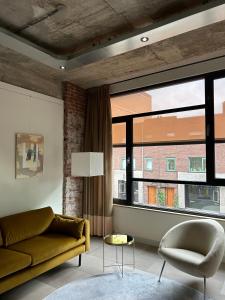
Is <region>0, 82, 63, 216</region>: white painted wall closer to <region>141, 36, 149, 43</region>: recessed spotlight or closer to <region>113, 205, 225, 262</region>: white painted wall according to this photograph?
<region>113, 205, 225, 262</region>: white painted wall

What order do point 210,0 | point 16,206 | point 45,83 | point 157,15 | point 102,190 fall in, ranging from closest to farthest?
point 210,0 < point 157,15 < point 16,206 < point 45,83 < point 102,190

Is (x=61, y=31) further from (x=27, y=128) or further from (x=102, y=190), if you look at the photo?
(x=102, y=190)

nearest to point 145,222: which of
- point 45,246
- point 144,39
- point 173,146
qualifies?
point 173,146

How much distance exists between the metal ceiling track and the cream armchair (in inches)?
94.4

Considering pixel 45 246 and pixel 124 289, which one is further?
pixel 45 246

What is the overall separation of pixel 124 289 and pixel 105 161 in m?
2.39

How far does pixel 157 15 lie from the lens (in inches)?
110

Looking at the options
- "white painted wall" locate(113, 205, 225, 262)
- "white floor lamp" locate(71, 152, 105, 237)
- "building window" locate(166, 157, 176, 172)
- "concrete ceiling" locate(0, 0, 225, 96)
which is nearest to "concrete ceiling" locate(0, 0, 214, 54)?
"concrete ceiling" locate(0, 0, 225, 96)

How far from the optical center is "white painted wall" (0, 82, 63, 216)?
11.5 feet

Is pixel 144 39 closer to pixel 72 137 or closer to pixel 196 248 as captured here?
pixel 72 137

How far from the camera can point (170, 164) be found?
408cm

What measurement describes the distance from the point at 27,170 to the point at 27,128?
703mm

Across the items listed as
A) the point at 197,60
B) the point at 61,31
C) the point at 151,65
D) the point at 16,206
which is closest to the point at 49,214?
the point at 16,206

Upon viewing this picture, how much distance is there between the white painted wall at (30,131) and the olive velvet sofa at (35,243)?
1.20 ft
